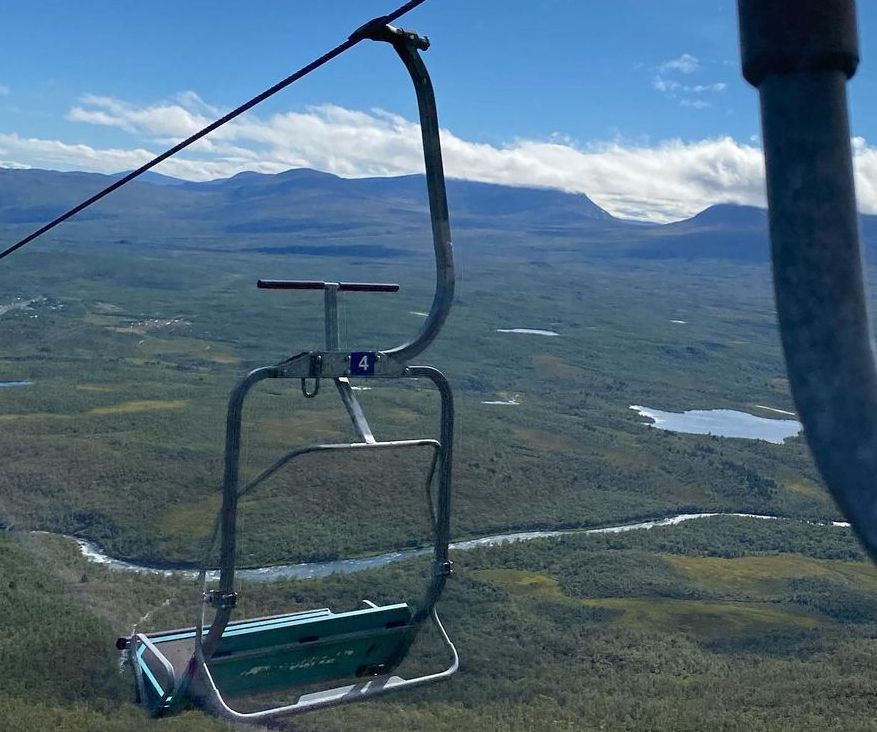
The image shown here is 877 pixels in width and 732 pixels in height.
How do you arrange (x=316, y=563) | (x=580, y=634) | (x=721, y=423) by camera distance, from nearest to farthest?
1. (x=580, y=634)
2. (x=316, y=563)
3. (x=721, y=423)

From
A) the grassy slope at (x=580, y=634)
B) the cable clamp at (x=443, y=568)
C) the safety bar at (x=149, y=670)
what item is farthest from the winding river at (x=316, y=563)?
the cable clamp at (x=443, y=568)

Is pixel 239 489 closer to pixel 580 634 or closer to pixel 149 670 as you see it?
pixel 149 670

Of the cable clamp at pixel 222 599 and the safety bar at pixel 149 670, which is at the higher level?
the cable clamp at pixel 222 599

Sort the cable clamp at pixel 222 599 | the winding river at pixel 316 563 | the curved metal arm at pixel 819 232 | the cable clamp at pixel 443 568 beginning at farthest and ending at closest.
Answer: the winding river at pixel 316 563
the cable clamp at pixel 443 568
the cable clamp at pixel 222 599
the curved metal arm at pixel 819 232

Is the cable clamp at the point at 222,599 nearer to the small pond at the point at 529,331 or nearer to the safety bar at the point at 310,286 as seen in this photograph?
the safety bar at the point at 310,286

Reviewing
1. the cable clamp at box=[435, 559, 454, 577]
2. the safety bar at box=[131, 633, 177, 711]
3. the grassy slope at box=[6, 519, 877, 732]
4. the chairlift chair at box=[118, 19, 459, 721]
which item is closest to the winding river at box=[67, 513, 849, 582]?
the grassy slope at box=[6, 519, 877, 732]

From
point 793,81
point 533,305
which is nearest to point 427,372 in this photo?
point 793,81

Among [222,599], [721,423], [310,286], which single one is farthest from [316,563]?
[721,423]
